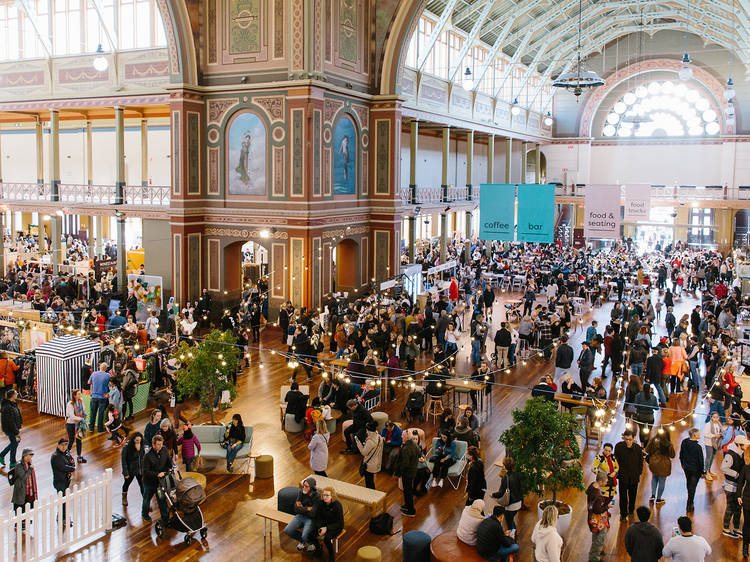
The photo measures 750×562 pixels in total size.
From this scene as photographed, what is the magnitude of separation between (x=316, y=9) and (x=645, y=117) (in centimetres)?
2992

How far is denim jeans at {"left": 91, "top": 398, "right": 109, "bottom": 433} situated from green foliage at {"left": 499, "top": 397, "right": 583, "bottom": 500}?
7.22 meters

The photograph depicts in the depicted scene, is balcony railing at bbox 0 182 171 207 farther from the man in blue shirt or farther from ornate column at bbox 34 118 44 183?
the man in blue shirt

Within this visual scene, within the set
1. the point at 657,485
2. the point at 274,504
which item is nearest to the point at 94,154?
the point at 274,504

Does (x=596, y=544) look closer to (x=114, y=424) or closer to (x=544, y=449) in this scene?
(x=544, y=449)

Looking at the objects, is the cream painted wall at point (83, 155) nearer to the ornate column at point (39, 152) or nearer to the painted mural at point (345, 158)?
the ornate column at point (39, 152)

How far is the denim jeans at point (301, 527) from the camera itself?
7.93m

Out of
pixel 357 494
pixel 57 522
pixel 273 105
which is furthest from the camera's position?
pixel 273 105

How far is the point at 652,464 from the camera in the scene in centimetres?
912

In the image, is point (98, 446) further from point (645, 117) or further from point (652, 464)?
point (645, 117)

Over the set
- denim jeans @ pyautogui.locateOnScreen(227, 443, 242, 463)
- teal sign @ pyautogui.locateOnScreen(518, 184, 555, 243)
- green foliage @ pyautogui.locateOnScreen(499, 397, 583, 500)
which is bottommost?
denim jeans @ pyautogui.locateOnScreen(227, 443, 242, 463)

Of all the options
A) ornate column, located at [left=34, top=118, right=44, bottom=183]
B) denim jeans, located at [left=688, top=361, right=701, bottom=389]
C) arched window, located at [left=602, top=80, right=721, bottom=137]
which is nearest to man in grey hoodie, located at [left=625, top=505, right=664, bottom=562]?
denim jeans, located at [left=688, top=361, right=701, bottom=389]

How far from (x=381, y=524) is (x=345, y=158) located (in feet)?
49.4

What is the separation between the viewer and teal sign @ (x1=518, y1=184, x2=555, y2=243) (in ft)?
53.4

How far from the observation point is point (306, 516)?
795cm
